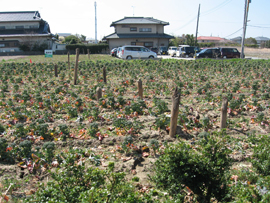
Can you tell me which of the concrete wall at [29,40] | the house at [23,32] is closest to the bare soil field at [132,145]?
the concrete wall at [29,40]

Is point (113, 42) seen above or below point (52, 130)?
above

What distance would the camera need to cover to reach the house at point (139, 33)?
43.4m

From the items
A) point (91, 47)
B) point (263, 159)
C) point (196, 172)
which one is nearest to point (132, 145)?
point (196, 172)

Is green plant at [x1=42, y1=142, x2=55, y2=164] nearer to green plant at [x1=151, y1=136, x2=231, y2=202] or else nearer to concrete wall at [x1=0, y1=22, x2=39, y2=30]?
green plant at [x1=151, y1=136, x2=231, y2=202]

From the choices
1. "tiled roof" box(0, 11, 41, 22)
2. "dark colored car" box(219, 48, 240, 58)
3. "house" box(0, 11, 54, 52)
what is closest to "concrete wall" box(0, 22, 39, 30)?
"house" box(0, 11, 54, 52)

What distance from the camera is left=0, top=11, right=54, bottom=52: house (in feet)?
139

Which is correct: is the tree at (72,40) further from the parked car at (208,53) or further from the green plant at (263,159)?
the green plant at (263,159)

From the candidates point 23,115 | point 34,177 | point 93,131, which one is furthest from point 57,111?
point 34,177

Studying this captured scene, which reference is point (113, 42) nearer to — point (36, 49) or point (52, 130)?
point (36, 49)

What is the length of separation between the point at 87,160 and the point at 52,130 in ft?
5.08

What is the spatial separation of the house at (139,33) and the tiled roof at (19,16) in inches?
583

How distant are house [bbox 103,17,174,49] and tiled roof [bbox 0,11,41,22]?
14.8 meters

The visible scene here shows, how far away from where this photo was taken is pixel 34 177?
12.6ft

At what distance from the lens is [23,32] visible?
44594 mm
